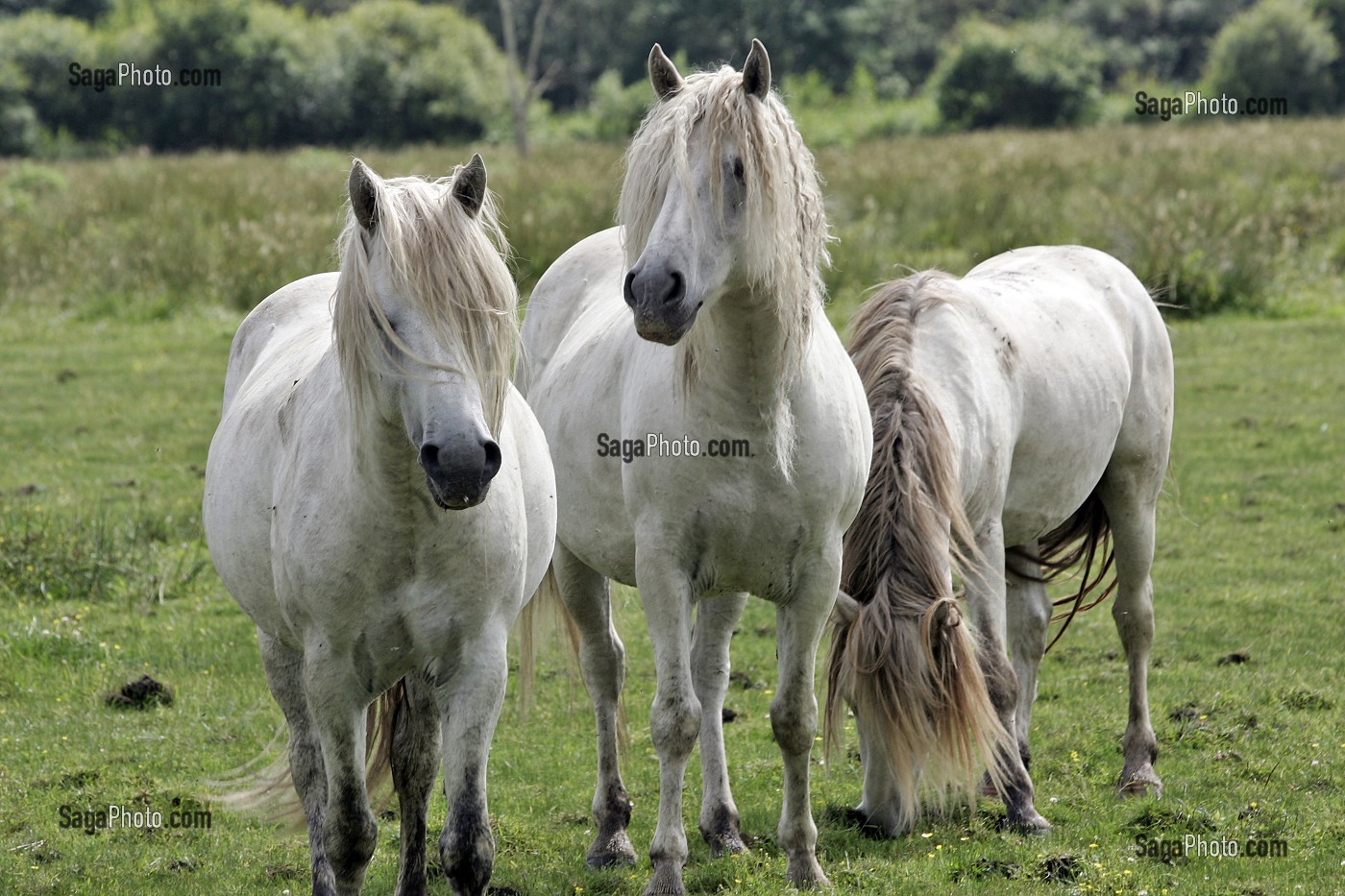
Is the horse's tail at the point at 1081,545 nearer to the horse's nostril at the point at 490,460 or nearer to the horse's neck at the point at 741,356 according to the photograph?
the horse's neck at the point at 741,356

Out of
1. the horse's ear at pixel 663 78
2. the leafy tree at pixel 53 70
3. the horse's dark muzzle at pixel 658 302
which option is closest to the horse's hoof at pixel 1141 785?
the horse's dark muzzle at pixel 658 302

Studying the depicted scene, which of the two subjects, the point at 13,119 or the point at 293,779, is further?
the point at 13,119

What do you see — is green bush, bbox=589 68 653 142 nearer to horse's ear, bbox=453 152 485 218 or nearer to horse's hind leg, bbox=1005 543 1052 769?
horse's hind leg, bbox=1005 543 1052 769

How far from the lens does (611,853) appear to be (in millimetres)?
4621

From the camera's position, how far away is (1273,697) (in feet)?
19.0

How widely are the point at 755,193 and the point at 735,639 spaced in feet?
12.9

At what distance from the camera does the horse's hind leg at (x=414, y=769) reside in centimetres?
367

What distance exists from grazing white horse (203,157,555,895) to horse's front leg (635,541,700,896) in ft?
1.18

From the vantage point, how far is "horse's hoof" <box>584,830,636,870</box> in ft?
15.1

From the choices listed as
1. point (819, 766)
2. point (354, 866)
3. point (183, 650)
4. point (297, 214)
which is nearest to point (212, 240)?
point (297, 214)

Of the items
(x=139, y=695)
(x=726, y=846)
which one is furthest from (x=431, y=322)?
(x=139, y=695)

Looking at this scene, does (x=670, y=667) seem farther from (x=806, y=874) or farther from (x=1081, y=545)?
(x=1081, y=545)

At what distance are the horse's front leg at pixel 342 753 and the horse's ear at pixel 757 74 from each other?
6.01 feet

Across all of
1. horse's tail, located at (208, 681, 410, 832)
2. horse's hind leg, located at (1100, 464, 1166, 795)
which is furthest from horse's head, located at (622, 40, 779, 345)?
horse's hind leg, located at (1100, 464, 1166, 795)
